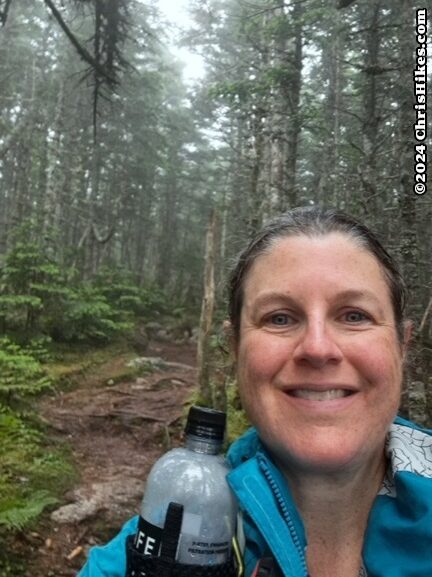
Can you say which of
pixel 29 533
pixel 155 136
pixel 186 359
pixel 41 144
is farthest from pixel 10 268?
pixel 155 136

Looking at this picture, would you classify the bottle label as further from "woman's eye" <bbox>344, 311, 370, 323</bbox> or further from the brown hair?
"woman's eye" <bbox>344, 311, 370, 323</bbox>

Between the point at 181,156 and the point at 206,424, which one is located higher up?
the point at 181,156

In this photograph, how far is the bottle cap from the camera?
4.42 ft

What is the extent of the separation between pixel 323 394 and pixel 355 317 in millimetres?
253

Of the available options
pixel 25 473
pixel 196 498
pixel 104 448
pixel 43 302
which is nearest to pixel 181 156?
pixel 43 302

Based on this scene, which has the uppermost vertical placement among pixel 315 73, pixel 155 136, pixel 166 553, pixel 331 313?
pixel 315 73

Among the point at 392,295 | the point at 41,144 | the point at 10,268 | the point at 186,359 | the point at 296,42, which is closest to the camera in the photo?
the point at 392,295

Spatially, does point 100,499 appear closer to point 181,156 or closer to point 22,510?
point 22,510

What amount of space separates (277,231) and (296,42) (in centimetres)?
1346

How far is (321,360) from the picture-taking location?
136cm

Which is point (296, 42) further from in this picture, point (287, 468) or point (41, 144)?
point (41, 144)

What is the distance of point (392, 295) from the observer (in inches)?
62.4

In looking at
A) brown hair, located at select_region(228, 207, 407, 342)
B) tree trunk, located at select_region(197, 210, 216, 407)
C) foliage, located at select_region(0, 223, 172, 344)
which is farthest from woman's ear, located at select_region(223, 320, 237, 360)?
foliage, located at select_region(0, 223, 172, 344)

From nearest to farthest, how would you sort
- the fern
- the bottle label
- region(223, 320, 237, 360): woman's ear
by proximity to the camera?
the bottle label → region(223, 320, 237, 360): woman's ear → the fern
